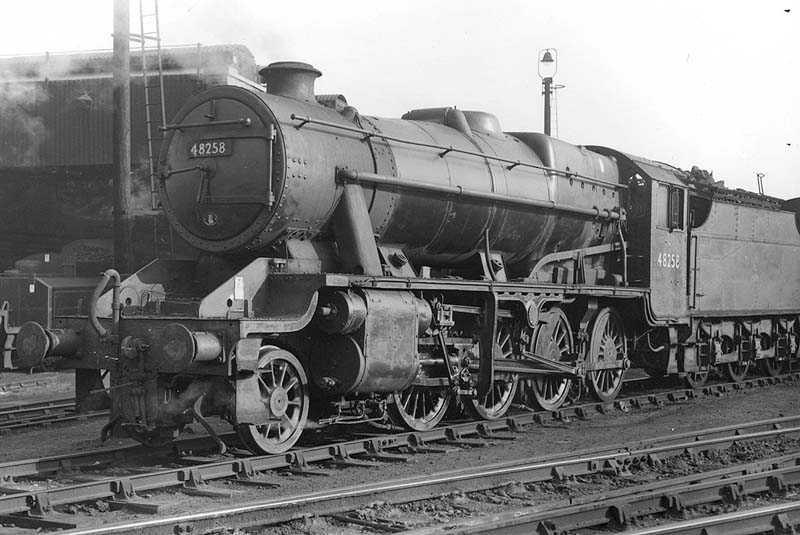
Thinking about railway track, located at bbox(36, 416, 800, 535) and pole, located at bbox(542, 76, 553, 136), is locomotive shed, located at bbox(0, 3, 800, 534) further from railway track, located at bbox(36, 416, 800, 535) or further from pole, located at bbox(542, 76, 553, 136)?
pole, located at bbox(542, 76, 553, 136)

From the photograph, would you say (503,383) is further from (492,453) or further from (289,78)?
(289,78)

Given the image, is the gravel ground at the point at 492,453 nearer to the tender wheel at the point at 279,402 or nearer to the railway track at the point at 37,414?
the railway track at the point at 37,414

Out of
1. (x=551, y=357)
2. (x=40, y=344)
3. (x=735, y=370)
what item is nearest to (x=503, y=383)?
(x=551, y=357)

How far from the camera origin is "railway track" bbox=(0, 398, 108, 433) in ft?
36.0

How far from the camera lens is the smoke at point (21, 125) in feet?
80.8

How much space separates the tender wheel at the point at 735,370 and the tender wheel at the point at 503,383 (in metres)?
6.34

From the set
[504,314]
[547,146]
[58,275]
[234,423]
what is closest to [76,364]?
[234,423]

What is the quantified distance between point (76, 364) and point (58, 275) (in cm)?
1385

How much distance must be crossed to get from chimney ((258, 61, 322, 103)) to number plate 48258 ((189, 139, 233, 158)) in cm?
91

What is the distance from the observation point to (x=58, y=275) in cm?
2127

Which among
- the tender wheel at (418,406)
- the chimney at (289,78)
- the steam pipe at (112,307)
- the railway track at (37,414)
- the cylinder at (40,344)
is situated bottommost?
the railway track at (37,414)

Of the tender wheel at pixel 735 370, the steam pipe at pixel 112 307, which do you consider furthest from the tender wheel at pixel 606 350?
the steam pipe at pixel 112 307

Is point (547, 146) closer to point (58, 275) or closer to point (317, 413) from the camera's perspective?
point (317, 413)

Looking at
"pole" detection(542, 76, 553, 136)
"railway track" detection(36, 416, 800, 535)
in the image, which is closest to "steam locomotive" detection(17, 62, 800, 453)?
"railway track" detection(36, 416, 800, 535)
